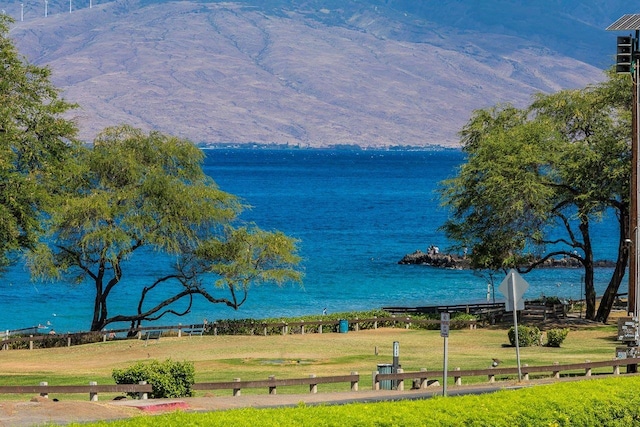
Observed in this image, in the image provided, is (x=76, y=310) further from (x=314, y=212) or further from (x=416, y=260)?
(x=314, y=212)

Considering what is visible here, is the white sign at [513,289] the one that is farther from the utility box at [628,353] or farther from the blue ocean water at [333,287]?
the blue ocean water at [333,287]

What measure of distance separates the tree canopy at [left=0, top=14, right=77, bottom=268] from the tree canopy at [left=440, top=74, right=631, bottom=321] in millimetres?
21833

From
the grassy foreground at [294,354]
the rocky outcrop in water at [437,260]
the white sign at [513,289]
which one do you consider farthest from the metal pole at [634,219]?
the rocky outcrop in water at [437,260]

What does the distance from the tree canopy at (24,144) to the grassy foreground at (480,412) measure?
72.5 feet

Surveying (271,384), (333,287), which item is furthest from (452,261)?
(271,384)

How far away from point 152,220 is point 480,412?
36658 millimetres

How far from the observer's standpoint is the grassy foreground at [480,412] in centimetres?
1777

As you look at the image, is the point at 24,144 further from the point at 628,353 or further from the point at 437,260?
the point at 437,260

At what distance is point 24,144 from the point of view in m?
42.0

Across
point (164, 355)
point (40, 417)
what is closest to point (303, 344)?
point (164, 355)

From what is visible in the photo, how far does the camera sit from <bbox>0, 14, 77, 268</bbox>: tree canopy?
129 feet

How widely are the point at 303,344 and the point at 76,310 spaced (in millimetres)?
35025

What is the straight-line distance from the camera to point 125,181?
5591 cm

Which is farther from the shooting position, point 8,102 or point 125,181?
point 125,181
